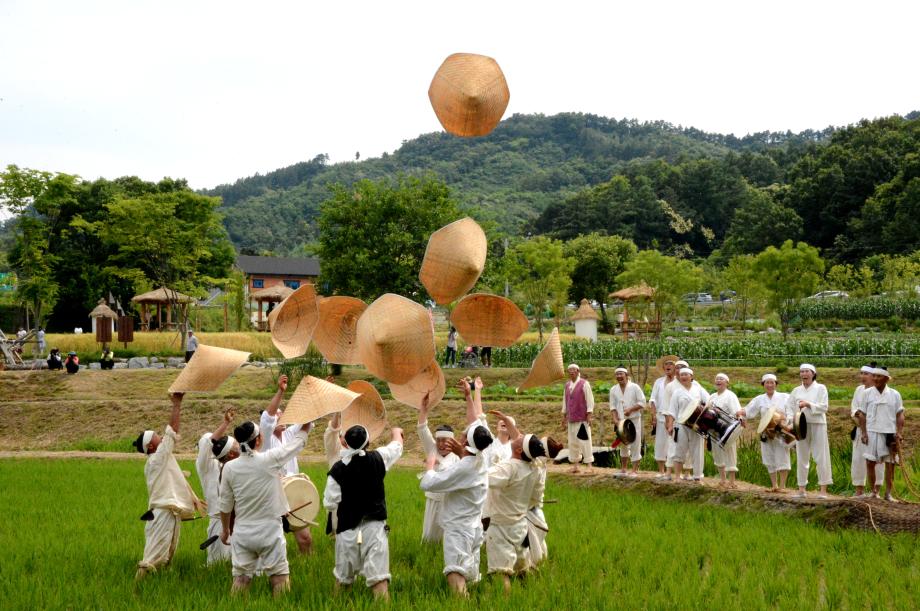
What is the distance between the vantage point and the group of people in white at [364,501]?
24.5 feet

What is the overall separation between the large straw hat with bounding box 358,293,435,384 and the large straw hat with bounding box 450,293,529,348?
0.80 m

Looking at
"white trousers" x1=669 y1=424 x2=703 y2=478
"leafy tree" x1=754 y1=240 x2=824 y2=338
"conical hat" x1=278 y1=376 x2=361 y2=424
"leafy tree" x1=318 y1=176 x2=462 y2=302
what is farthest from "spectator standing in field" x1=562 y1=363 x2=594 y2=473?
"leafy tree" x1=754 y1=240 x2=824 y2=338

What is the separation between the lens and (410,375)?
7.58 m

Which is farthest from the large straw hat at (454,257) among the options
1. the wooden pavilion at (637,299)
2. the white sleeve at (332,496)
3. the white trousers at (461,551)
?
the wooden pavilion at (637,299)

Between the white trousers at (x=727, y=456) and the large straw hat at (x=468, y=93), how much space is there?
6.82 metres

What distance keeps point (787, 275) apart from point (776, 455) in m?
26.1

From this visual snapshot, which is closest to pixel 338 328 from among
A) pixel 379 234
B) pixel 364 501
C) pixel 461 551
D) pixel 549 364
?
A: pixel 364 501

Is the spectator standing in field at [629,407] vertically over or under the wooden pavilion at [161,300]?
under

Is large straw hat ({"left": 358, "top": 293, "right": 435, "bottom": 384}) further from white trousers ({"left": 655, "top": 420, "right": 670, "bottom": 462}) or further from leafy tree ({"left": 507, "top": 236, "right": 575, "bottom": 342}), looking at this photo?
leafy tree ({"left": 507, "top": 236, "right": 575, "bottom": 342})

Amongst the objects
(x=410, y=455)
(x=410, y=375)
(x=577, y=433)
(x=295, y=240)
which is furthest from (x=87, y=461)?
(x=295, y=240)

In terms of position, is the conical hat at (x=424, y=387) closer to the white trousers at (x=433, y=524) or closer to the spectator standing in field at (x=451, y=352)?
the white trousers at (x=433, y=524)

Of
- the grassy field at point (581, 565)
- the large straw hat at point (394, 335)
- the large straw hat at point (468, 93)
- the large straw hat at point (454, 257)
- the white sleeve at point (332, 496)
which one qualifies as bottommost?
the grassy field at point (581, 565)

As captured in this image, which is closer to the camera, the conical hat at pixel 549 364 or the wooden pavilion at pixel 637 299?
the conical hat at pixel 549 364

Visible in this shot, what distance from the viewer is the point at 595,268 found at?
57562mm
